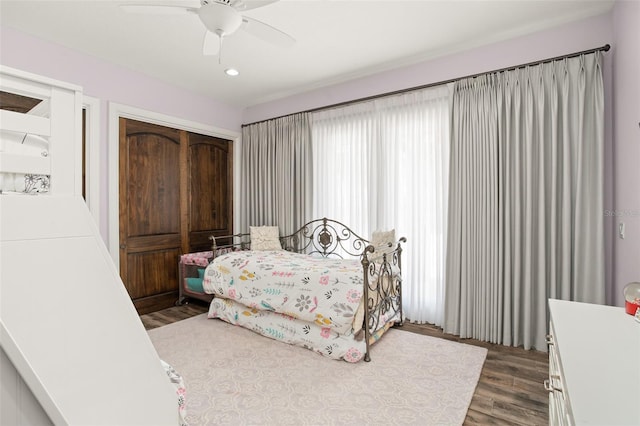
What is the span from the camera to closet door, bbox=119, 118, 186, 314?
3.50 m

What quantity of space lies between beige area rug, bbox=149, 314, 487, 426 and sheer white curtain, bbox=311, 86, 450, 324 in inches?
27.1

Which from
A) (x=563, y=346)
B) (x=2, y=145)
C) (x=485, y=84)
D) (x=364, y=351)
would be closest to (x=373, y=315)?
(x=364, y=351)

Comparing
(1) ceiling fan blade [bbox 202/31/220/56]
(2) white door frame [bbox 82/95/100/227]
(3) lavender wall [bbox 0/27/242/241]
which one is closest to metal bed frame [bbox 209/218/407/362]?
(2) white door frame [bbox 82/95/100/227]

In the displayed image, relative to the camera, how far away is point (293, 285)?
275cm

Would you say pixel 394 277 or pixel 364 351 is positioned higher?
pixel 394 277

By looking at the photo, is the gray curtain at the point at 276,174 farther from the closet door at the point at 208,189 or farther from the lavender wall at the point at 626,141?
the lavender wall at the point at 626,141

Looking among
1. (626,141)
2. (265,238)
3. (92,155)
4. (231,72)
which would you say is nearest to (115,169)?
(92,155)

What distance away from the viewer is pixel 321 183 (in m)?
4.01

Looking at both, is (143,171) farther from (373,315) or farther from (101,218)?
(373,315)

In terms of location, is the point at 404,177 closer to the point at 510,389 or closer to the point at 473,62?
the point at 473,62

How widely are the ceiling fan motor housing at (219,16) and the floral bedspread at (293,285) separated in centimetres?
189

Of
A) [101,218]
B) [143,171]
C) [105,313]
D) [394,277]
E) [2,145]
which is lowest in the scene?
[394,277]

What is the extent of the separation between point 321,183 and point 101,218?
2445 millimetres

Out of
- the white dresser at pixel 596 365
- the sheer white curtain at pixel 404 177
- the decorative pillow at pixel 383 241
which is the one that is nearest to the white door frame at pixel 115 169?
the sheer white curtain at pixel 404 177
